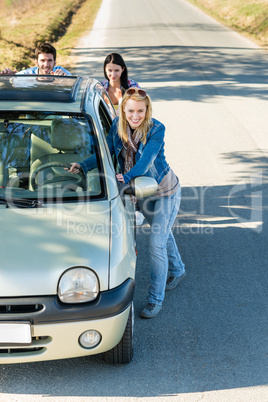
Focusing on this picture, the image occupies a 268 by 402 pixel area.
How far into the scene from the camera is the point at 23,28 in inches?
Result: 972

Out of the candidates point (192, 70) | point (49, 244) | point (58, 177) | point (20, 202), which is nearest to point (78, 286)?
point (49, 244)

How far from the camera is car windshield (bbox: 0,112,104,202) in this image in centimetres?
404

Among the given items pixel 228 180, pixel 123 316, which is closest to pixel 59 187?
pixel 123 316

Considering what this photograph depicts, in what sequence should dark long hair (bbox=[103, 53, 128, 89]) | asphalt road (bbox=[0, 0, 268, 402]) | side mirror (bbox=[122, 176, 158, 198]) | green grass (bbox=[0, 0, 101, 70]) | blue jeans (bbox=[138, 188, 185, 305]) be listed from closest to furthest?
asphalt road (bbox=[0, 0, 268, 402]), side mirror (bbox=[122, 176, 158, 198]), blue jeans (bbox=[138, 188, 185, 305]), dark long hair (bbox=[103, 53, 128, 89]), green grass (bbox=[0, 0, 101, 70])

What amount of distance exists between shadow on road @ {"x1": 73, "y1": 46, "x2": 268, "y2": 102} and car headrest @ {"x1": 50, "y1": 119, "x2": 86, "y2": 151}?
8.40m

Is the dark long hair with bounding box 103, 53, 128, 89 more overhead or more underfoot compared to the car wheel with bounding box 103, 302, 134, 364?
more overhead

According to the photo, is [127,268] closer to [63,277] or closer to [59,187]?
[63,277]

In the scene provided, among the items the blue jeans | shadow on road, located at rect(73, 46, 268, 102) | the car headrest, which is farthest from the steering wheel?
shadow on road, located at rect(73, 46, 268, 102)

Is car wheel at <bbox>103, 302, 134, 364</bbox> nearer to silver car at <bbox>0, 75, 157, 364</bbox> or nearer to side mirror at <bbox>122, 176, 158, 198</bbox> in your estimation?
silver car at <bbox>0, 75, 157, 364</bbox>

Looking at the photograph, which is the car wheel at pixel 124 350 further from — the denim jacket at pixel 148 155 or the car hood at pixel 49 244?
the denim jacket at pixel 148 155

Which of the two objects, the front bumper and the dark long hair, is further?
the dark long hair

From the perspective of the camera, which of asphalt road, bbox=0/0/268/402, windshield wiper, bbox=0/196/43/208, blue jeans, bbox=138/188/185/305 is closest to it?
asphalt road, bbox=0/0/268/402

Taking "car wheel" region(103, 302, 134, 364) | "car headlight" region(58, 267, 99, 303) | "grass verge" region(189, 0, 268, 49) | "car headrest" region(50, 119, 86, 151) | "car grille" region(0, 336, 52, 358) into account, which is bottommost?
"grass verge" region(189, 0, 268, 49)

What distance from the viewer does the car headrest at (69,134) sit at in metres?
4.26
